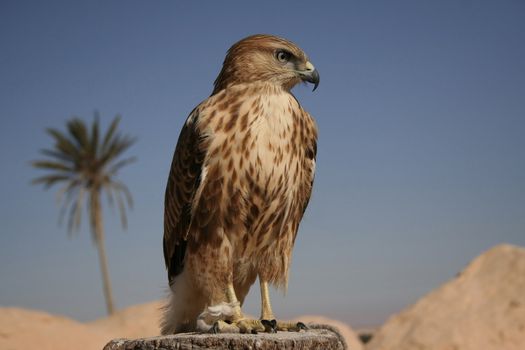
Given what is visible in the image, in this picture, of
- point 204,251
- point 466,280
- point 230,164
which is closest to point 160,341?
point 204,251

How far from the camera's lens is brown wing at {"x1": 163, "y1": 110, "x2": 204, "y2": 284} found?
495 cm

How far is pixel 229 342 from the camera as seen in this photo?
4258 millimetres

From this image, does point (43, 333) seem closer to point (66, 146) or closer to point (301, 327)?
point (301, 327)

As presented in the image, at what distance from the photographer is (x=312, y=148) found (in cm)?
524

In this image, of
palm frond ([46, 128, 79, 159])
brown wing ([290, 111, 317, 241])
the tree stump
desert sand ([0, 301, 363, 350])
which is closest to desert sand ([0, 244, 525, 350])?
desert sand ([0, 301, 363, 350])

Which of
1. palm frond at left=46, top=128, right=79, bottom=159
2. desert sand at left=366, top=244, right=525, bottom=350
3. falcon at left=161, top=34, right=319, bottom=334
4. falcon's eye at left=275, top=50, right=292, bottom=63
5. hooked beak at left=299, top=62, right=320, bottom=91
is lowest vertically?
desert sand at left=366, top=244, right=525, bottom=350

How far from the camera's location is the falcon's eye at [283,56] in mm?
5137

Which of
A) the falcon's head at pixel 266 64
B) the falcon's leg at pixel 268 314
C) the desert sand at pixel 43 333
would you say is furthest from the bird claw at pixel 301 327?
the desert sand at pixel 43 333

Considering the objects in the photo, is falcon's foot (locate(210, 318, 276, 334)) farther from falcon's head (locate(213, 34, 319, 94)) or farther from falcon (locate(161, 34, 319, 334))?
falcon's head (locate(213, 34, 319, 94))

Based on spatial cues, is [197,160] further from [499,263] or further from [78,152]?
[78,152]

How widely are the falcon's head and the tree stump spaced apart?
82.4 inches

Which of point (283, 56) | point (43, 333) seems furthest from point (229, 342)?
point (43, 333)

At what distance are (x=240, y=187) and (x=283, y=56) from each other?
1262 mm

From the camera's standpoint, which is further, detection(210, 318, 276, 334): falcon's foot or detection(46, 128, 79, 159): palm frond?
detection(46, 128, 79, 159): palm frond
